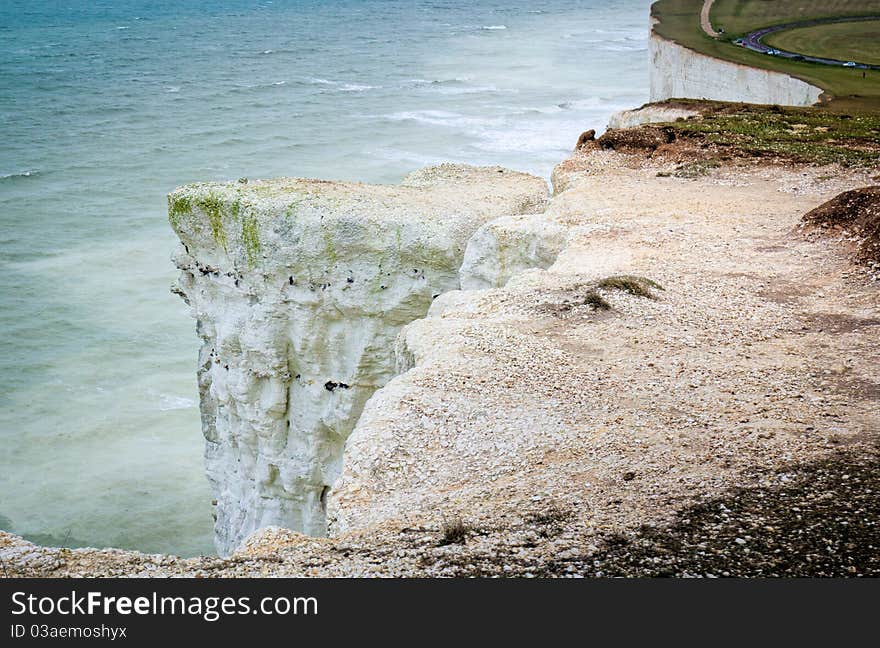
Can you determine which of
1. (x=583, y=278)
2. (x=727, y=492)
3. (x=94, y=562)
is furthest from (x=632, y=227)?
(x=94, y=562)

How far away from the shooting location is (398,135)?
76125mm

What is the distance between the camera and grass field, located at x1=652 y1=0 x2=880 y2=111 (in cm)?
4706

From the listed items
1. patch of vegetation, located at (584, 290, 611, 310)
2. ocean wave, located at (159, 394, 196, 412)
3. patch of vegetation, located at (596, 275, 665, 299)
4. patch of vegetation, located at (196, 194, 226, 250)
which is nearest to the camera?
patch of vegetation, located at (584, 290, 611, 310)

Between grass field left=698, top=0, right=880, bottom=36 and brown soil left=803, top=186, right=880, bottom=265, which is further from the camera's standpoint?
grass field left=698, top=0, right=880, bottom=36

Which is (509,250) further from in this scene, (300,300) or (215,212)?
(215,212)

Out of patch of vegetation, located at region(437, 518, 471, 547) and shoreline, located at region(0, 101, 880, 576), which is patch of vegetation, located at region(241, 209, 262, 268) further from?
patch of vegetation, located at region(437, 518, 471, 547)

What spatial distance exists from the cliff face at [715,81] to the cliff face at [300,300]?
2967cm

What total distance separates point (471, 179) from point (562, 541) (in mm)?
19318

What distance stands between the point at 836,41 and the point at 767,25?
39.0 ft

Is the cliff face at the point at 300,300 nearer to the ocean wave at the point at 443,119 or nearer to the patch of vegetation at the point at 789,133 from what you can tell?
the patch of vegetation at the point at 789,133

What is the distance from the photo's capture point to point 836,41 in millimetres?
66688

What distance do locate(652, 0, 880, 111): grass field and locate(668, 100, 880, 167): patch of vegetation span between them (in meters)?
6.86

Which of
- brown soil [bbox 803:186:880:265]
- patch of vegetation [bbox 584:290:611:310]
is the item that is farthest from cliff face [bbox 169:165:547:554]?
brown soil [bbox 803:186:880:265]

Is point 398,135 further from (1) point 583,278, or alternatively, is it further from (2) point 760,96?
(1) point 583,278
